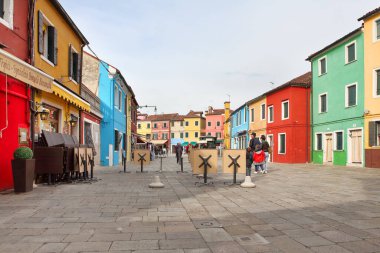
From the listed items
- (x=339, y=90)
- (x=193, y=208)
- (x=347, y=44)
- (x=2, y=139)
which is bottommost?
(x=193, y=208)

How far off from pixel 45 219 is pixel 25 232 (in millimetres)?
805

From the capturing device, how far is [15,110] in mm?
8969

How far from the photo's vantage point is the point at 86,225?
4.95 meters

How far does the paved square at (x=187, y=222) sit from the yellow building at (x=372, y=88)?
39.5 feet

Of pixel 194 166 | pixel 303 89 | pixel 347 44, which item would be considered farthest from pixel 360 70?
pixel 194 166

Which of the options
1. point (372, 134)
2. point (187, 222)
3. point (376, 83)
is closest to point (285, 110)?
point (376, 83)

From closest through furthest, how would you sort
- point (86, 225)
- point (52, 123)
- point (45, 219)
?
point (86, 225) → point (45, 219) → point (52, 123)

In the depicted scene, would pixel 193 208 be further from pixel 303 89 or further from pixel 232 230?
pixel 303 89

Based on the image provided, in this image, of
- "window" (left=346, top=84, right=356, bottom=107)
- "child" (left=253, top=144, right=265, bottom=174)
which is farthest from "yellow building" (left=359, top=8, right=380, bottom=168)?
"child" (left=253, top=144, right=265, bottom=174)

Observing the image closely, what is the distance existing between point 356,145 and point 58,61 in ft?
56.8

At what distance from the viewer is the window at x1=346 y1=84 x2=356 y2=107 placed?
21.2 meters

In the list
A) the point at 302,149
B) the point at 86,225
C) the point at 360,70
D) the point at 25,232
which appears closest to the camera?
the point at 25,232

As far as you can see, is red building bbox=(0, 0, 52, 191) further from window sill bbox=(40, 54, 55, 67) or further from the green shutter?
the green shutter

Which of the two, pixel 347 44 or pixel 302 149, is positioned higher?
pixel 347 44
